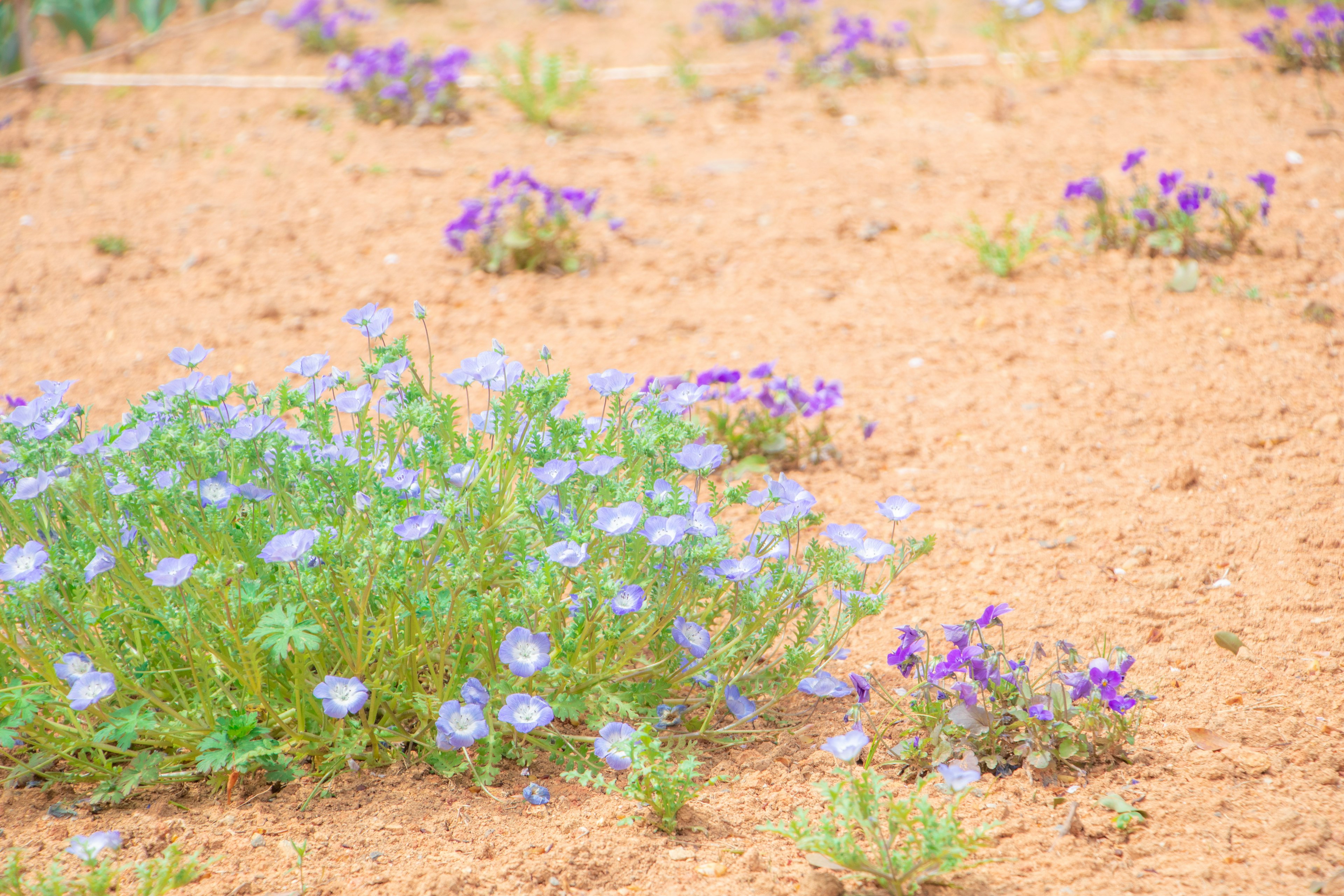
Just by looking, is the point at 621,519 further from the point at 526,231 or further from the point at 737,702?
the point at 526,231

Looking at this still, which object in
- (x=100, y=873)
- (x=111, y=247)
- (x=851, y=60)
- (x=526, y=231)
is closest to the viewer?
(x=100, y=873)

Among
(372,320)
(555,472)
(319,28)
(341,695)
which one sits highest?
(319,28)

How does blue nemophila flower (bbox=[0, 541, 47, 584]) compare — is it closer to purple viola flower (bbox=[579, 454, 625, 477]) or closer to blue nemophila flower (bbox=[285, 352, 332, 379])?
blue nemophila flower (bbox=[285, 352, 332, 379])

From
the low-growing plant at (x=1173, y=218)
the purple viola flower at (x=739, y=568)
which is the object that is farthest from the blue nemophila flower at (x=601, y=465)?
the low-growing plant at (x=1173, y=218)

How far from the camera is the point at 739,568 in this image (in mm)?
1934

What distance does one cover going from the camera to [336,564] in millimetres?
1853

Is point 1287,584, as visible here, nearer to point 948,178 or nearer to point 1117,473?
point 1117,473

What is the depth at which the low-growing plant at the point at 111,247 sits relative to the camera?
182 inches

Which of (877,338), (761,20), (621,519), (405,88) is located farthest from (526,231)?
(761,20)

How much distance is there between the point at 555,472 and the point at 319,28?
21.2ft

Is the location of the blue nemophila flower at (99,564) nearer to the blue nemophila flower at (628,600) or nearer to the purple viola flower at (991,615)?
the blue nemophila flower at (628,600)

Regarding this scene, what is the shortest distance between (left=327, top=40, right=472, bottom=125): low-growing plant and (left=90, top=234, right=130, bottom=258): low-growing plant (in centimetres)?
178

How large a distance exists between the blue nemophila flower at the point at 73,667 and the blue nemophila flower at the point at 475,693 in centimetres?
67

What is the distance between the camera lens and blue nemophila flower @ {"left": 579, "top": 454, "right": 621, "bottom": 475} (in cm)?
193
